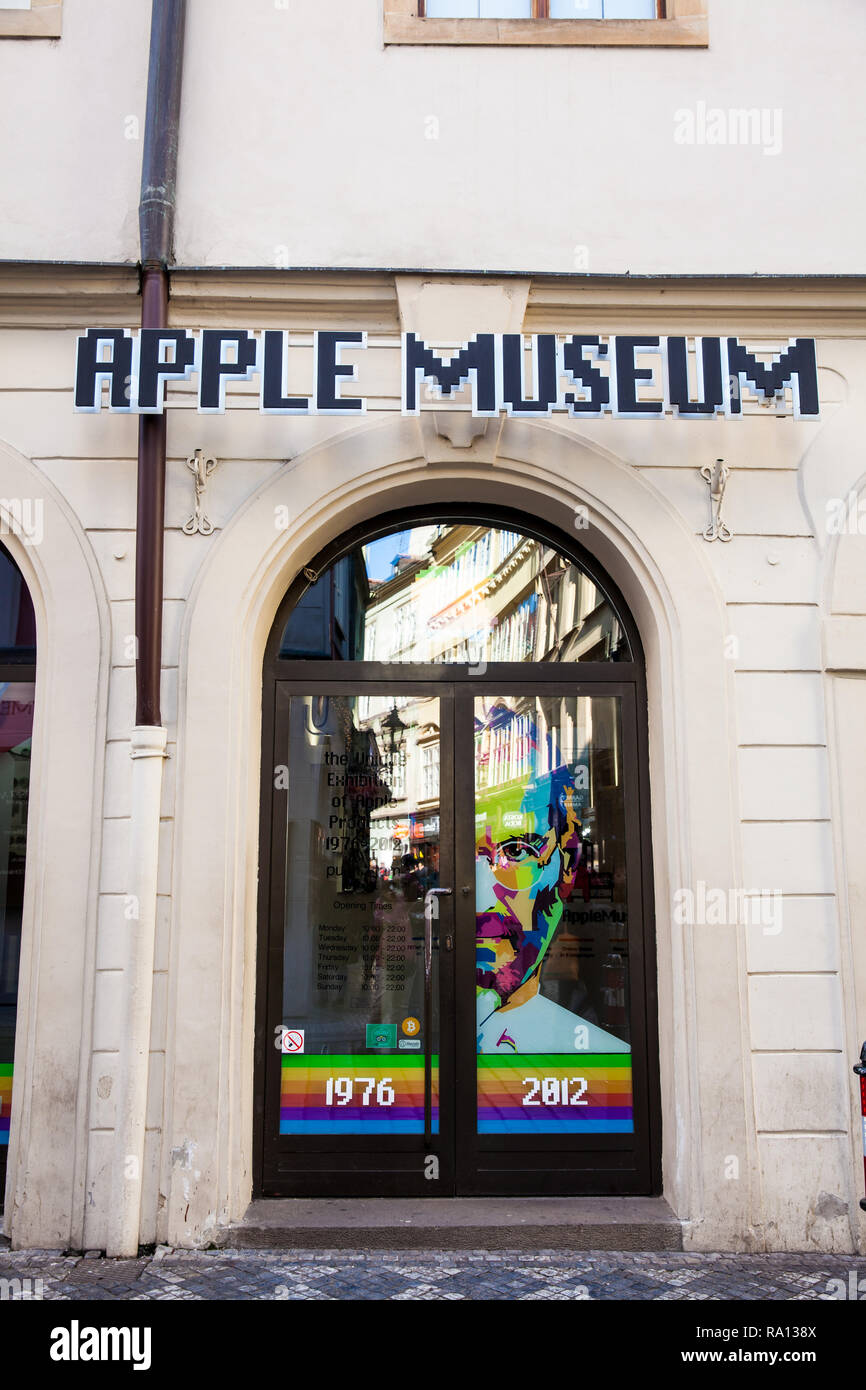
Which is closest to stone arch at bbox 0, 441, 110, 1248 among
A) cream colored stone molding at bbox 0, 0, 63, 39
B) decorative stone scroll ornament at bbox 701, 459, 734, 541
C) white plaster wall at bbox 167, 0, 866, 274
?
white plaster wall at bbox 167, 0, 866, 274

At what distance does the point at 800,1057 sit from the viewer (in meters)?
5.07

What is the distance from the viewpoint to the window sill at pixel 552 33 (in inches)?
227

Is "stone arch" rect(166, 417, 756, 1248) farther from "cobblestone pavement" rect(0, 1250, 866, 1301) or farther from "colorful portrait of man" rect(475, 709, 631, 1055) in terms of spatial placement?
"colorful portrait of man" rect(475, 709, 631, 1055)

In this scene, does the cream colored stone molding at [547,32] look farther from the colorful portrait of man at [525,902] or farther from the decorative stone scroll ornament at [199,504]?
the colorful portrait of man at [525,902]

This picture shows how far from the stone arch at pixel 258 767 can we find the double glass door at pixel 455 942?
0.20 metres

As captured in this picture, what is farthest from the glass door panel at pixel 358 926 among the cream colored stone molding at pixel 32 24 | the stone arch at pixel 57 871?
the cream colored stone molding at pixel 32 24

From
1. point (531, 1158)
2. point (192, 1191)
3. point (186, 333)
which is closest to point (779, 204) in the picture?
point (186, 333)

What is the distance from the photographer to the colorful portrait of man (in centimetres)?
550

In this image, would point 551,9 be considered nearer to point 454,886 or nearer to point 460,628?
point 460,628

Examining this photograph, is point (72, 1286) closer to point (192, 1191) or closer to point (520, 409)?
point (192, 1191)

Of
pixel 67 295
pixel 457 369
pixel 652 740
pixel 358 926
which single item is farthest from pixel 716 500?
pixel 67 295

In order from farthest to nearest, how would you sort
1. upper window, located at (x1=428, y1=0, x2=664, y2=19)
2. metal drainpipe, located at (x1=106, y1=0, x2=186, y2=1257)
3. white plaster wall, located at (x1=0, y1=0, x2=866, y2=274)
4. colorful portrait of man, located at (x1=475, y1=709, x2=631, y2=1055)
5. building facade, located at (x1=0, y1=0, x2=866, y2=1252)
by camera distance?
upper window, located at (x1=428, y1=0, x2=664, y2=19)
white plaster wall, located at (x1=0, y1=0, x2=866, y2=274)
colorful portrait of man, located at (x1=475, y1=709, x2=631, y2=1055)
building facade, located at (x1=0, y1=0, x2=866, y2=1252)
metal drainpipe, located at (x1=106, y1=0, x2=186, y2=1257)

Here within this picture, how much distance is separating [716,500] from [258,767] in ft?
9.06

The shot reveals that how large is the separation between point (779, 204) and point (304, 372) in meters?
2.72
